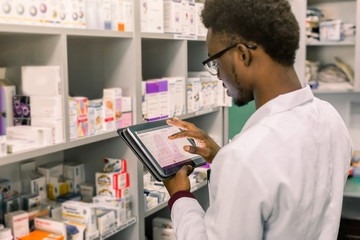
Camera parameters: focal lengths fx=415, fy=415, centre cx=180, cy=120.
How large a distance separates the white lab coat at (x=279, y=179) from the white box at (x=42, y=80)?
932 millimetres

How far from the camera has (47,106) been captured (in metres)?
1.82

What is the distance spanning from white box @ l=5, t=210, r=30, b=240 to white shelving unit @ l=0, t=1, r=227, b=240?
0.83 feet

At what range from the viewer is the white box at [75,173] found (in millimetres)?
2439

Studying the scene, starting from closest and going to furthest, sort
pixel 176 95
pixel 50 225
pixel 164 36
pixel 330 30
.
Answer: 1. pixel 50 225
2. pixel 164 36
3. pixel 176 95
4. pixel 330 30

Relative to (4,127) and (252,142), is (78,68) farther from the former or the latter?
(252,142)

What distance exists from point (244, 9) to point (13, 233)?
143 cm

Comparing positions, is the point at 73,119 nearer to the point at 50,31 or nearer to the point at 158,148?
the point at 50,31

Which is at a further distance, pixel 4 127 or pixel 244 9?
pixel 4 127

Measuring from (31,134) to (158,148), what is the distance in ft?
1.83

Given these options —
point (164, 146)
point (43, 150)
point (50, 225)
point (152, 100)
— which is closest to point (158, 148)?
point (164, 146)

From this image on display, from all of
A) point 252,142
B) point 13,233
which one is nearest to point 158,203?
point 13,233

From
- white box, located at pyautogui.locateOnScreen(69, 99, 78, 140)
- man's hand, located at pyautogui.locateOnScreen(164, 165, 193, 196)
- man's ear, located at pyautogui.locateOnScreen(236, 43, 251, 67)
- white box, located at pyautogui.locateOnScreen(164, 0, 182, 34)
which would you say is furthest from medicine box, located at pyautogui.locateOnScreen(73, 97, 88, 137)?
man's ear, located at pyautogui.locateOnScreen(236, 43, 251, 67)

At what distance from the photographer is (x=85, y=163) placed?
8.32 feet

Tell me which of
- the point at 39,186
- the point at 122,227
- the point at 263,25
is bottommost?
the point at 122,227
